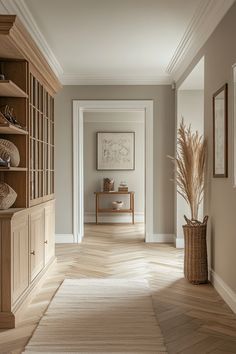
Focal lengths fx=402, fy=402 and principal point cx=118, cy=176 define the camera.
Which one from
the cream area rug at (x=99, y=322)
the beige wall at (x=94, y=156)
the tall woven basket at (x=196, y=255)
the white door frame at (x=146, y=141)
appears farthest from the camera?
the beige wall at (x=94, y=156)

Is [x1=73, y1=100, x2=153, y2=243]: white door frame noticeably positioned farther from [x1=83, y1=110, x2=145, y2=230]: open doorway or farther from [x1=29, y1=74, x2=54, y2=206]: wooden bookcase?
[x1=83, y1=110, x2=145, y2=230]: open doorway

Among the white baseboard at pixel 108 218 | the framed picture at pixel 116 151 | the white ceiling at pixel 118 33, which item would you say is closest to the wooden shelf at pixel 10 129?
the white ceiling at pixel 118 33

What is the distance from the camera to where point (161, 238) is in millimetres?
6375

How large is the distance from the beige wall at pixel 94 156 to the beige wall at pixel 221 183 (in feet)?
15.7

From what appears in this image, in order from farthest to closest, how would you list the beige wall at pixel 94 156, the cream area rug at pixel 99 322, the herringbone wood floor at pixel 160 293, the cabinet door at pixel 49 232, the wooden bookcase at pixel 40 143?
the beige wall at pixel 94 156
the cabinet door at pixel 49 232
the wooden bookcase at pixel 40 143
the herringbone wood floor at pixel 160 293
the cream area rug at pixel 99 322

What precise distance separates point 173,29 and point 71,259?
9.90ft

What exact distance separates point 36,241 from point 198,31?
8.89 ft

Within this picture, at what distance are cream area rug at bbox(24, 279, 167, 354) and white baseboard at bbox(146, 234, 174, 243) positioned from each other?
247 cm

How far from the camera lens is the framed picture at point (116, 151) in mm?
9062

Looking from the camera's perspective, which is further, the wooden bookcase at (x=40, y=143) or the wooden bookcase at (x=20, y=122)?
Result: the wooden bookcase at (x=40, y=143)

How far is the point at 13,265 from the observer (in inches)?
114

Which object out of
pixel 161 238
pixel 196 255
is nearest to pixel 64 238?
pixel 161 238

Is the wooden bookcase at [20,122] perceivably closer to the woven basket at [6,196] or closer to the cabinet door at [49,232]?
the woven basket at [6,196]

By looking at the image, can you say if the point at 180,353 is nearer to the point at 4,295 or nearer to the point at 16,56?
the point at 4,295
